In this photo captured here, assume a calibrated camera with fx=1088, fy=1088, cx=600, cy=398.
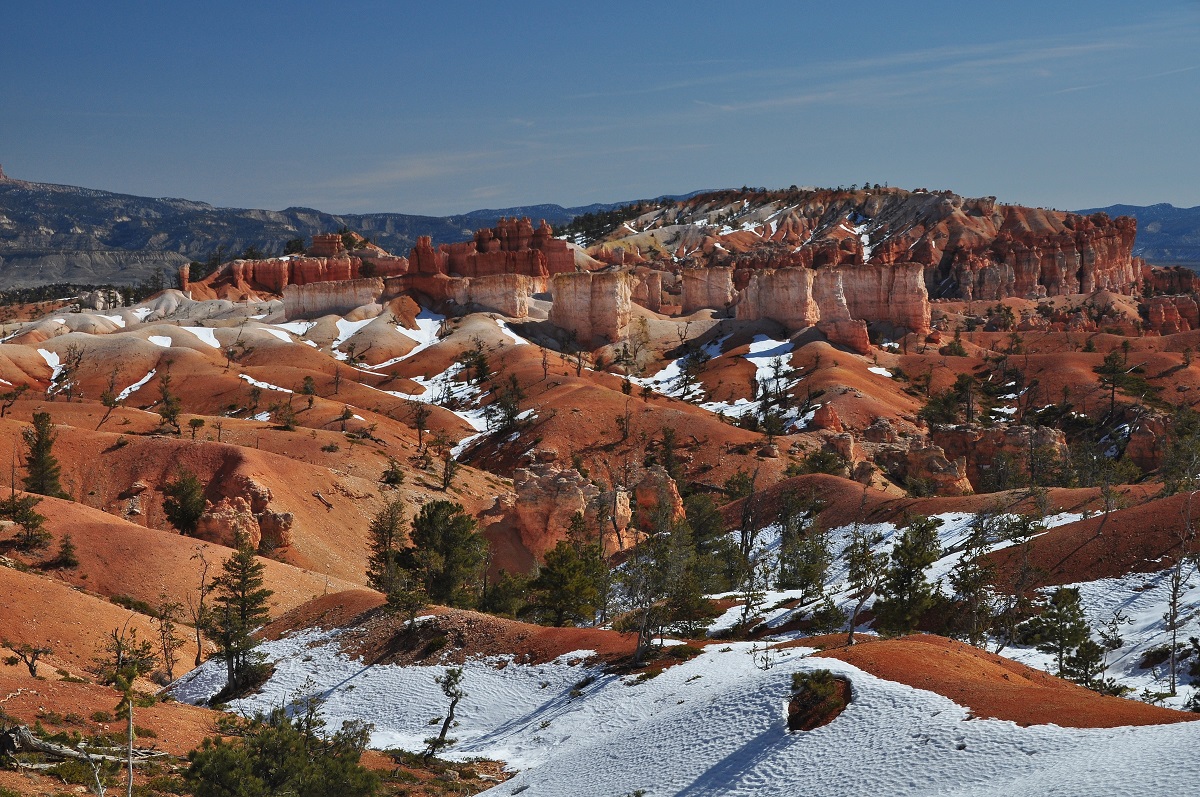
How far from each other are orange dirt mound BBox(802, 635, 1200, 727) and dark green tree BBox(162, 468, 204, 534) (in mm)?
40997

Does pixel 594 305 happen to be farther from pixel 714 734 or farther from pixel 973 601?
pixel 714 734

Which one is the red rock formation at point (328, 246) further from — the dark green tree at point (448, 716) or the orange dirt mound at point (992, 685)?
the orange dirt mound at point (992, 685)

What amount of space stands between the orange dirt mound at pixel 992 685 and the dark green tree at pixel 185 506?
135 ft

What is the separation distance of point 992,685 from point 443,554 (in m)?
29.3

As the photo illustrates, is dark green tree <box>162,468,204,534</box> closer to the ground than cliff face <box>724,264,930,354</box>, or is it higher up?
closer to the ground

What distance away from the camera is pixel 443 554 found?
52.0 meters

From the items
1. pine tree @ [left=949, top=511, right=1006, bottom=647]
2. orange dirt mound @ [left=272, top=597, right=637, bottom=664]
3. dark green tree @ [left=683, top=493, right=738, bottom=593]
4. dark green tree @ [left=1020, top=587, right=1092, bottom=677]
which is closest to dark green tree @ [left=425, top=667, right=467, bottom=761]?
orange dirt mound @ [left=272, top=597, right=637, bottom=664]

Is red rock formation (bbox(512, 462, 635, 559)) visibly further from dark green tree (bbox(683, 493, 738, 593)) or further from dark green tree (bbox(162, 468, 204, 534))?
dark green tree (bbox(162, 468, 204, 534))

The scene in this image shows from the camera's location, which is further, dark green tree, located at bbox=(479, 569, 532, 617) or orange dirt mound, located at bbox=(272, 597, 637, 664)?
dark green tree, located at bbox=(479, 569, 532, 617)

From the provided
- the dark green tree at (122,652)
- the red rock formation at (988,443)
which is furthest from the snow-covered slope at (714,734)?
the red rock formation at (988,443)

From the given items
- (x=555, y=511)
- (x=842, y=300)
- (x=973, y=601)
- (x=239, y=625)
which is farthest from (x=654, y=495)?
(x=842, y=300)

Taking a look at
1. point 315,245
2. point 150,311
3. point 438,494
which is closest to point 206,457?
point 438,494

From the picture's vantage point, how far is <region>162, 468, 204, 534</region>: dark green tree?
6166 centimetres

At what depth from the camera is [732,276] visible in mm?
163125
